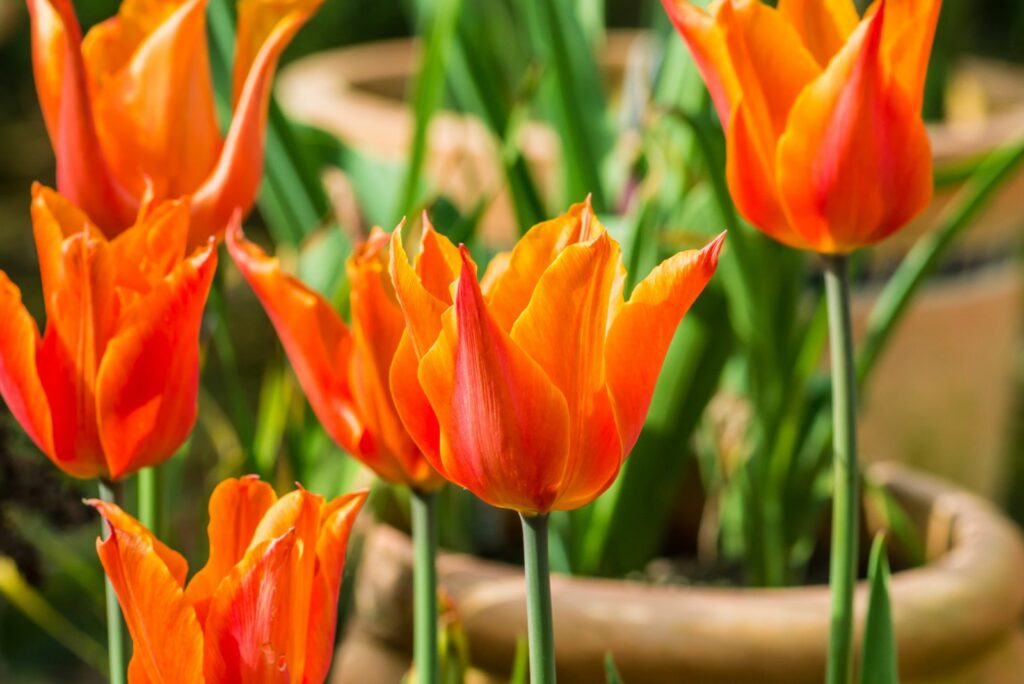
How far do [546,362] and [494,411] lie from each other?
0.06ft

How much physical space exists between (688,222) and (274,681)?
459mm

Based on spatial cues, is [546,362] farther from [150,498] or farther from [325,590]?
[150,498]

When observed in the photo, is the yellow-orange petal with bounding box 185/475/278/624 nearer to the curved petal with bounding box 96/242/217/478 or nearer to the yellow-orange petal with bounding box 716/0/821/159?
the curved petal with bounding box 96/242/217/478

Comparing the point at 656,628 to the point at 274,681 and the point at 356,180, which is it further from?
the point at 356,180

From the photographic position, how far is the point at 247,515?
1.42 feet

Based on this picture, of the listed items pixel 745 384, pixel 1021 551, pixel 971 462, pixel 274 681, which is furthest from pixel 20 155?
pixel 274 681

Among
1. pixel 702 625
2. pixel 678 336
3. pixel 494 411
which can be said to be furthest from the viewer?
pixel 678 336

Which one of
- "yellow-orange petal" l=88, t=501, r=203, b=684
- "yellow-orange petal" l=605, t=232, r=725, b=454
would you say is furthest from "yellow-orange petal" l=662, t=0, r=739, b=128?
"yellow-orange petal" l=88, t=501, r=203, b=684

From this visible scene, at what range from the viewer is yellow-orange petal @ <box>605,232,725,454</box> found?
384 mm

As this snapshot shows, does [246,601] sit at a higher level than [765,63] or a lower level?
lower

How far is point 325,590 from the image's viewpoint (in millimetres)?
412

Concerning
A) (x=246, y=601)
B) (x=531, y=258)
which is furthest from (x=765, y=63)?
(x=246, y=601)

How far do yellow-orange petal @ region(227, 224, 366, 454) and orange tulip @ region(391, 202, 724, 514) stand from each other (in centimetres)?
9

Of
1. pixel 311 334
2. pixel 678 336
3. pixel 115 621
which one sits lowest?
pixel 115 621
